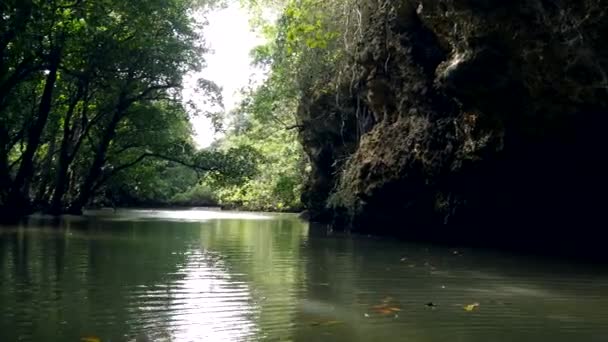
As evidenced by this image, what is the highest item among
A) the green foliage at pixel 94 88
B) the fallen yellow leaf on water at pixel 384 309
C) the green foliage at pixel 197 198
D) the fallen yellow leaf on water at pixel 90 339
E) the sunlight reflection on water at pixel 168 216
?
the green foliage at pixel 94 88

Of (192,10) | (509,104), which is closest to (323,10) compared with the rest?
(509,104)

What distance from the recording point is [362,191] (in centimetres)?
1852

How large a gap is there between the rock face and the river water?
2.60 metres

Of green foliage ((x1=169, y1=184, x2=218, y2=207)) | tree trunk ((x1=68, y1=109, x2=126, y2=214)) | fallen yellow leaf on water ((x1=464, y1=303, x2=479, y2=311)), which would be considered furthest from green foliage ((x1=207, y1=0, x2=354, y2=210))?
green foliage ((x1=169, y1=184, x2=218, y2=207))

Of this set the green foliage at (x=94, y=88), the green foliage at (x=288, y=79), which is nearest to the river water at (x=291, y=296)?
the green foliage at (x=288, y=79)

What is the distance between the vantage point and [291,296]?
7.02m

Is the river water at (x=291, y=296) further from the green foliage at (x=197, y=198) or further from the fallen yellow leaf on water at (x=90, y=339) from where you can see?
the green foliage at (x=197, y=198)

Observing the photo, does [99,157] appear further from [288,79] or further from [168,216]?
[288,79]

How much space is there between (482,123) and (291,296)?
8.86 metres

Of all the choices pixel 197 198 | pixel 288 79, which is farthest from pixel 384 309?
pixel 197 198

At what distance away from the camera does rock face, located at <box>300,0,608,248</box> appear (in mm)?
11688

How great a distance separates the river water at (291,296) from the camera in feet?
17.2

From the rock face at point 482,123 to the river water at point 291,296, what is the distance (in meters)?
2.60

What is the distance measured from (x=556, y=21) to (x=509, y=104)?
2.54 m
